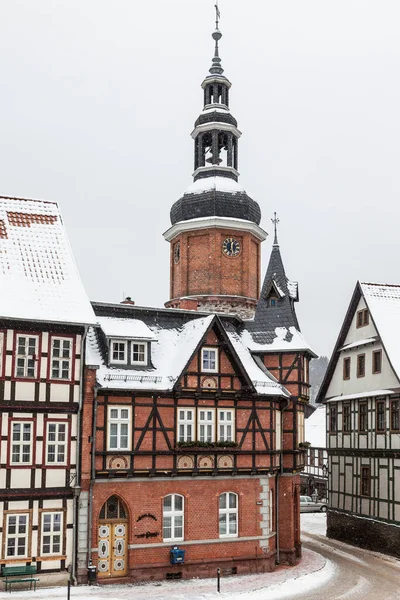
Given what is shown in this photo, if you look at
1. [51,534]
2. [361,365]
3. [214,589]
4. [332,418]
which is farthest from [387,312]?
[51,534]

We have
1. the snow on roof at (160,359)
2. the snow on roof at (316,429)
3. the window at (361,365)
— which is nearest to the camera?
the snow on roof at (160,359)

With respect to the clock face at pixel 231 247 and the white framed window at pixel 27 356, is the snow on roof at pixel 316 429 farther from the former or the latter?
the white framed window at pixel 27 356

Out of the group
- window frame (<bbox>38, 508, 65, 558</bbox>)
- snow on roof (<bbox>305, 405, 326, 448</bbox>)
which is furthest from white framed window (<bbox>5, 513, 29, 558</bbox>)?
snow on roof (<bbox>305, 405, 326, 448</bbox>)

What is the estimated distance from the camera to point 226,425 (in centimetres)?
3158

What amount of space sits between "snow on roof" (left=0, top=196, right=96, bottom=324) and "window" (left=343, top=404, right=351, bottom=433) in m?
18.5

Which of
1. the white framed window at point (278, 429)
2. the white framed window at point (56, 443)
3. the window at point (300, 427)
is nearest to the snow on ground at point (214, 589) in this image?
the white framed window at point (56, 443)

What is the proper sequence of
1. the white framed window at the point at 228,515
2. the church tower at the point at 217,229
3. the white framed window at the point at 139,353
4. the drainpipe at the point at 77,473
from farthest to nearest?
the church tower at the point at 217,229
the white framed window at the point at 139,353
the white framed window at the point at 228,515
the drainpipe at the point at 77,473

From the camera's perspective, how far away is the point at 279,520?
3350 centimetres

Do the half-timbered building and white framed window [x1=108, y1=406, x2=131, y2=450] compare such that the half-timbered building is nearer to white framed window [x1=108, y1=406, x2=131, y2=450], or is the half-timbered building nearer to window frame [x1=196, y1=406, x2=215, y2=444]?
white framed window [x1=108, y1=406, x2=131, y2=450]

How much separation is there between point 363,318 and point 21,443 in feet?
66.3

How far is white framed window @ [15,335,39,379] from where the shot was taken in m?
28.0

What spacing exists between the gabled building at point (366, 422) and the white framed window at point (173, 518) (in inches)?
457

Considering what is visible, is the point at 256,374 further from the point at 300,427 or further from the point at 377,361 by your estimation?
the point at 377,361

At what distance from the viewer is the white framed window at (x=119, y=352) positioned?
3094cm
